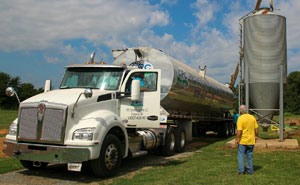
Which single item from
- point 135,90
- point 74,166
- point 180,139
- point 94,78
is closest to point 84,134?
point 74,166

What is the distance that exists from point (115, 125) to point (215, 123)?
1370 centimetres

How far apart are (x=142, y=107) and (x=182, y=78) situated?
3987 millimetres

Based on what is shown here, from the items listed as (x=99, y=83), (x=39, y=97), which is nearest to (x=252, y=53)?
(x=99, y=83)

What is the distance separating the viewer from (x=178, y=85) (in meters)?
11.9

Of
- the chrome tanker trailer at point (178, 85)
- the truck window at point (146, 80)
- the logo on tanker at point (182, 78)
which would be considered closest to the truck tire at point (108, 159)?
the truck window at point (146, 80)

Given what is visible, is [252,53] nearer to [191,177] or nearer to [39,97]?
[191,177]

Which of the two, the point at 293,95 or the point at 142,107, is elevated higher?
the point at 293,95

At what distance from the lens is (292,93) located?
266 feet

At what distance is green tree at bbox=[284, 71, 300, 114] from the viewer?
77.9 meters

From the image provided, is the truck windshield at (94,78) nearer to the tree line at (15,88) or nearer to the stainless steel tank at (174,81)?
the stainless steel tank at (174,81)

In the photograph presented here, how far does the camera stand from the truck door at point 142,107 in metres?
8.67

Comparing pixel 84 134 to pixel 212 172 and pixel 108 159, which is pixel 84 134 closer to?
pixel 108 159

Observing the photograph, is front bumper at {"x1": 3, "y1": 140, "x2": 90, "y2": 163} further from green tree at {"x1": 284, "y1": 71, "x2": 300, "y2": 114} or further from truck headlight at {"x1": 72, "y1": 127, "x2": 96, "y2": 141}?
green tree at {"x1": 284, "y1": 71, "x2": 300, "y2": 114}

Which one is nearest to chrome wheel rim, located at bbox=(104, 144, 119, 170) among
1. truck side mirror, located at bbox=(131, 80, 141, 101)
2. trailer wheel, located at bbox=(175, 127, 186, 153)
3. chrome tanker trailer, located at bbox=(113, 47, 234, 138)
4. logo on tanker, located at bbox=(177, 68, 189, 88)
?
truck side mirror, located at bbox=(131, 80, 141, 101)
